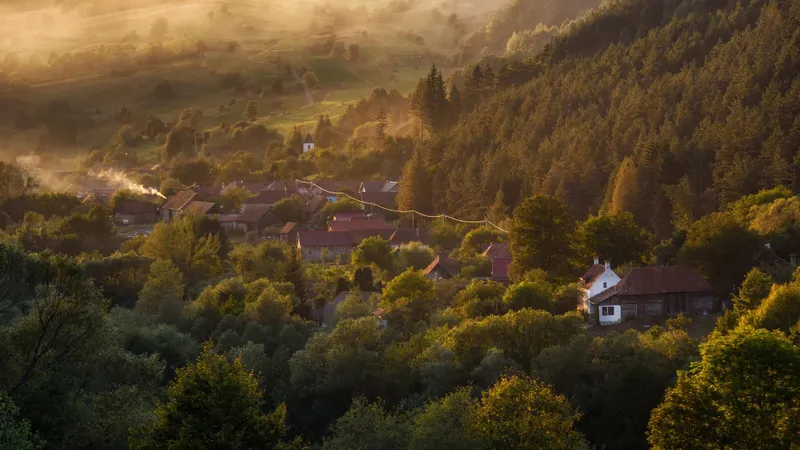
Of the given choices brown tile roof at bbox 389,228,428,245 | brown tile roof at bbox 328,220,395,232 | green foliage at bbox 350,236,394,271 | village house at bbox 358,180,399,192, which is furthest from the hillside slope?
green foliage at bbox 350,236,394,271

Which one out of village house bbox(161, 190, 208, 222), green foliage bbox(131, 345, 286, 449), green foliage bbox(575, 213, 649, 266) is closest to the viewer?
green foliage bbox(131, 345, 286, 449)

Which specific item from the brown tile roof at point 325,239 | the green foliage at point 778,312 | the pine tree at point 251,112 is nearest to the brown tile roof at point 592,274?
the green foliage at point 778,312

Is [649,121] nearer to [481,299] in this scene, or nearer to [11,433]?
[481,299]

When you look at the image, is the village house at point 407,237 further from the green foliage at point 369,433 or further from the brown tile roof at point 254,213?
the green foliage at point 369,433

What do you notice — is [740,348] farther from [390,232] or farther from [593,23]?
[593,23]

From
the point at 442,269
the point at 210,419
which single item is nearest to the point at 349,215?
the point at 442,269

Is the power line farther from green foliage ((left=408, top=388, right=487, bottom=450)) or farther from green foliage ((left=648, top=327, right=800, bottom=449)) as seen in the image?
green foliage ((left=648, top=327, right=800, bottom=449))
